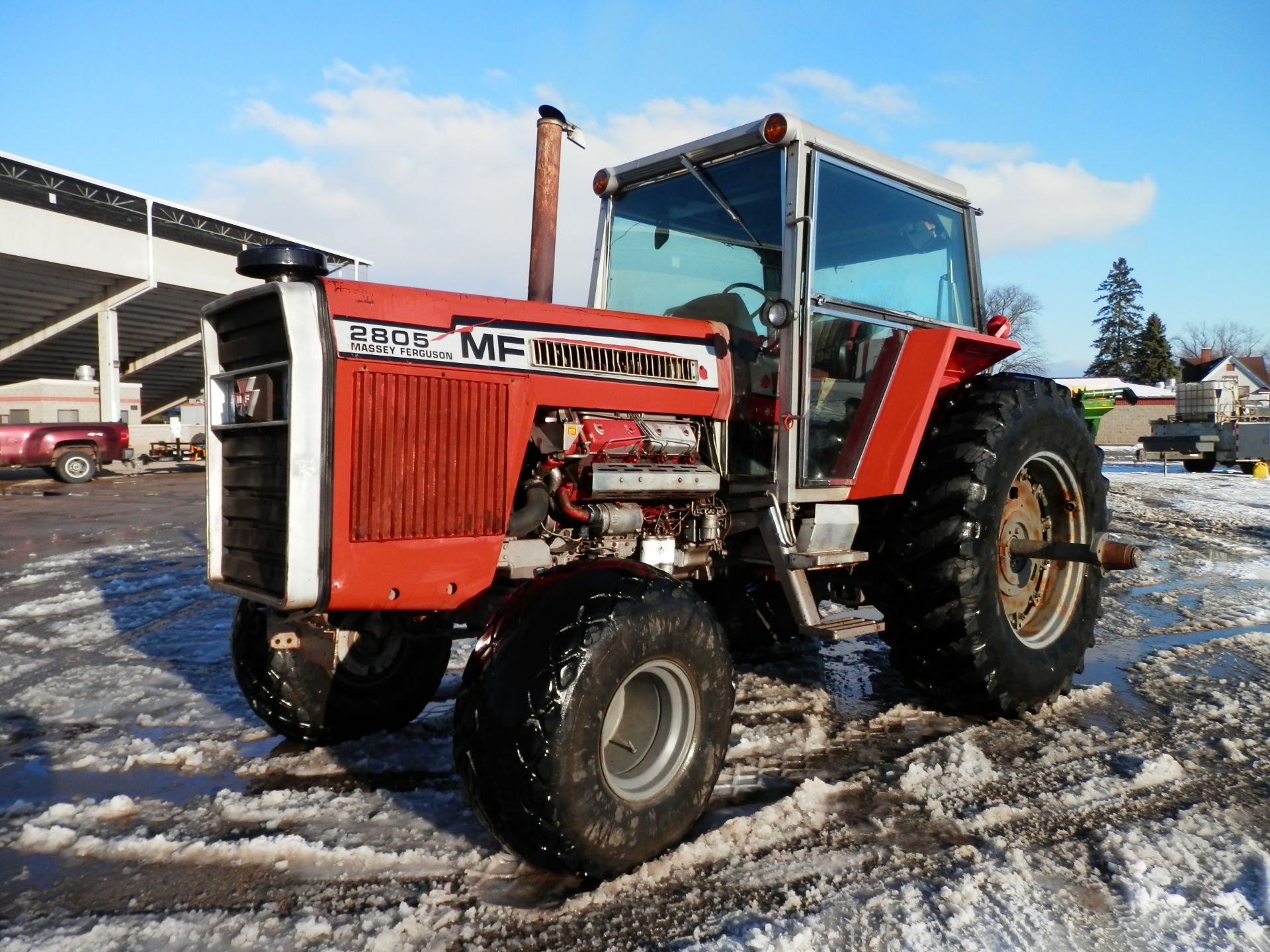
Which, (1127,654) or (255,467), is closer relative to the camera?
(255,467)

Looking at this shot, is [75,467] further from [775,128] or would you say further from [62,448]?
[775,128]

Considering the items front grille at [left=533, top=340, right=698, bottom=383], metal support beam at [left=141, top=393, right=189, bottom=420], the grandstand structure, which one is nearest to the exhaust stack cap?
front grille at [left=533, top=340, right=698, bottom=383]

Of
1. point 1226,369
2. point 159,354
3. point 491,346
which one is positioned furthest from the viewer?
point 1226,369

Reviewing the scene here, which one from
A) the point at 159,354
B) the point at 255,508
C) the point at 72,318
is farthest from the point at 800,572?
the point at 159,354

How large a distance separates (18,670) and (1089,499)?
542 centimetres

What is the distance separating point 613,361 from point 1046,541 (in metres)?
2.44

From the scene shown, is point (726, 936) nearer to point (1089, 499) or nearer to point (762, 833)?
point (762, 833)

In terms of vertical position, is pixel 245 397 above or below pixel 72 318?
below

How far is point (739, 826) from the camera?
2.80m

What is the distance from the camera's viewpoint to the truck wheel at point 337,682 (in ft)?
11.1

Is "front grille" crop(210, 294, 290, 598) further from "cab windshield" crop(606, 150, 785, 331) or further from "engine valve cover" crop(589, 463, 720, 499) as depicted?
"cab windshield" crop(606, 150, 785, 331)

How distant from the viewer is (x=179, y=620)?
587 centimetres

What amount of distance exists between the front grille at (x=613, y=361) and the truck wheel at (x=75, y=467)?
18.4m

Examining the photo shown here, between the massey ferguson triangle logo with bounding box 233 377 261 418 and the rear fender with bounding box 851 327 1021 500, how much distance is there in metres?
→ 2.31
